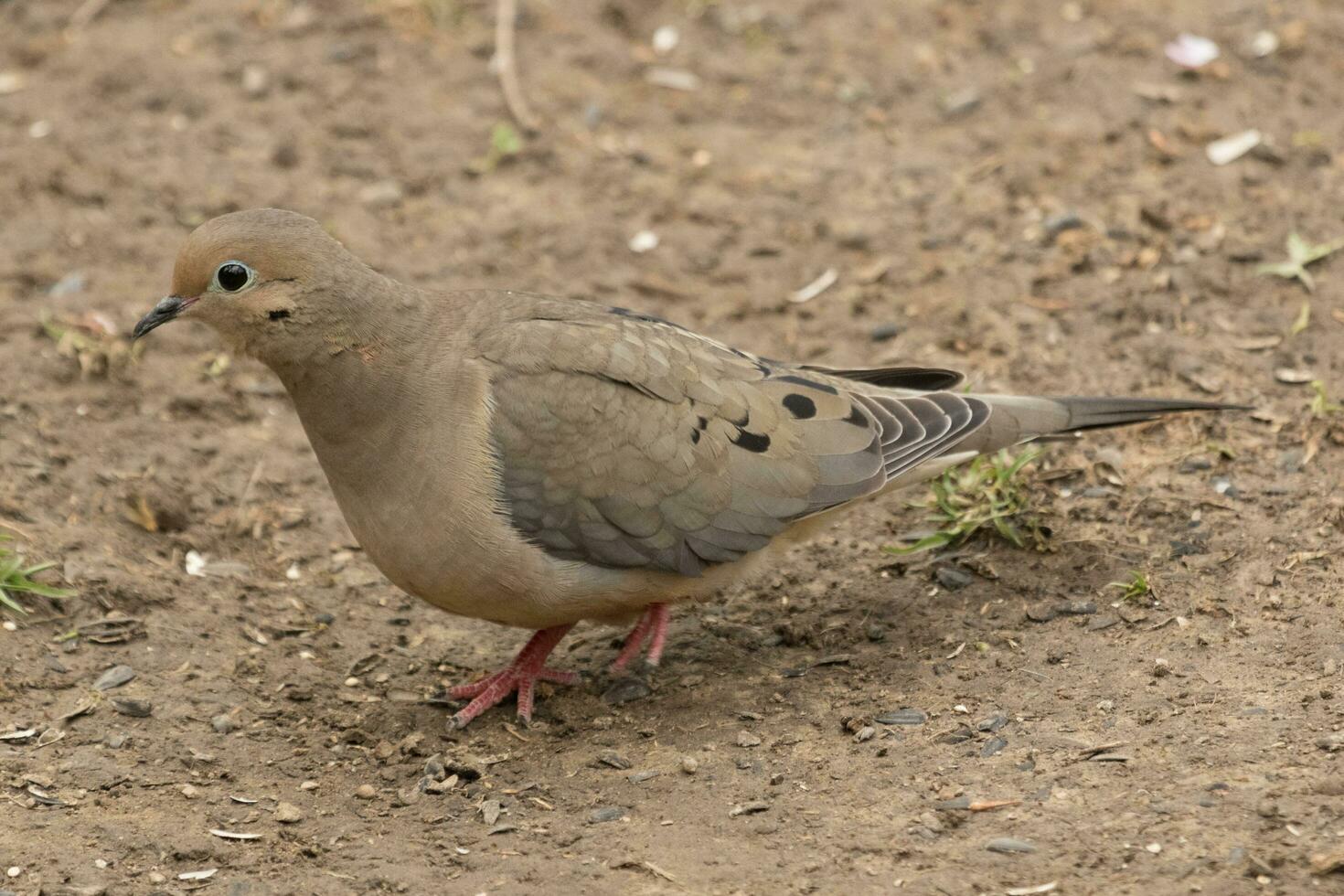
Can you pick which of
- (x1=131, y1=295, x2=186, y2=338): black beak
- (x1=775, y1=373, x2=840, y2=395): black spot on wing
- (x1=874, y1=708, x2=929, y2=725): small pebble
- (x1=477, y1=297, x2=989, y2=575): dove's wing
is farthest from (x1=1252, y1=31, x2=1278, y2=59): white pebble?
(x1=131, y1=295, x2=186, y2=338): black beak

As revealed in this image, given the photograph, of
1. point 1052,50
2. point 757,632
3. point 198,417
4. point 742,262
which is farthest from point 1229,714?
point 1052,50

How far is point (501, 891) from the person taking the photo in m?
3.80

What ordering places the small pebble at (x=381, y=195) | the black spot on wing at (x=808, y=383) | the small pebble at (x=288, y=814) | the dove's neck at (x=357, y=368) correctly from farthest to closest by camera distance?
the small pebble at (x=381, y=195) < the black spot on wing at (x=808, y=383) < the dove's neck at (x=357, y=368) < the small pebble at (x=288, y=814)

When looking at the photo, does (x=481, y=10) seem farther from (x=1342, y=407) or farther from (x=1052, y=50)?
(x=1342, y=407)

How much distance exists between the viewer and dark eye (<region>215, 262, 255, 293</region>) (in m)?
4.43

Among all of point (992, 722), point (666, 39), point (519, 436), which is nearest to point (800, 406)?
point (519, 436)

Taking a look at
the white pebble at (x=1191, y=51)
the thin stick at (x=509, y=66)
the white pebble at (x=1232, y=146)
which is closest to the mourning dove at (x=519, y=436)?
the white pebble at (x=1232, y=146)

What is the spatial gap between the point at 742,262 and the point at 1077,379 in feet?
5.86

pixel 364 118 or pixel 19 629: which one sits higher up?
pixel 364 118

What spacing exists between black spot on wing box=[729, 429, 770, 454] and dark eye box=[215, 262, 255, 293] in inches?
61.0

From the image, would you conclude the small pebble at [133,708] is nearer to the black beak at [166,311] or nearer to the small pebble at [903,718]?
the black beak at [166,311]

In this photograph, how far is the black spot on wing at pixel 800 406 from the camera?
496 centimetres

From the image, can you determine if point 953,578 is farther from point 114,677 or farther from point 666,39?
point 666,39

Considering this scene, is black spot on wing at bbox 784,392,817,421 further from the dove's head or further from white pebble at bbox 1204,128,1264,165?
white pebble at bbox 1204,128,1264,165
